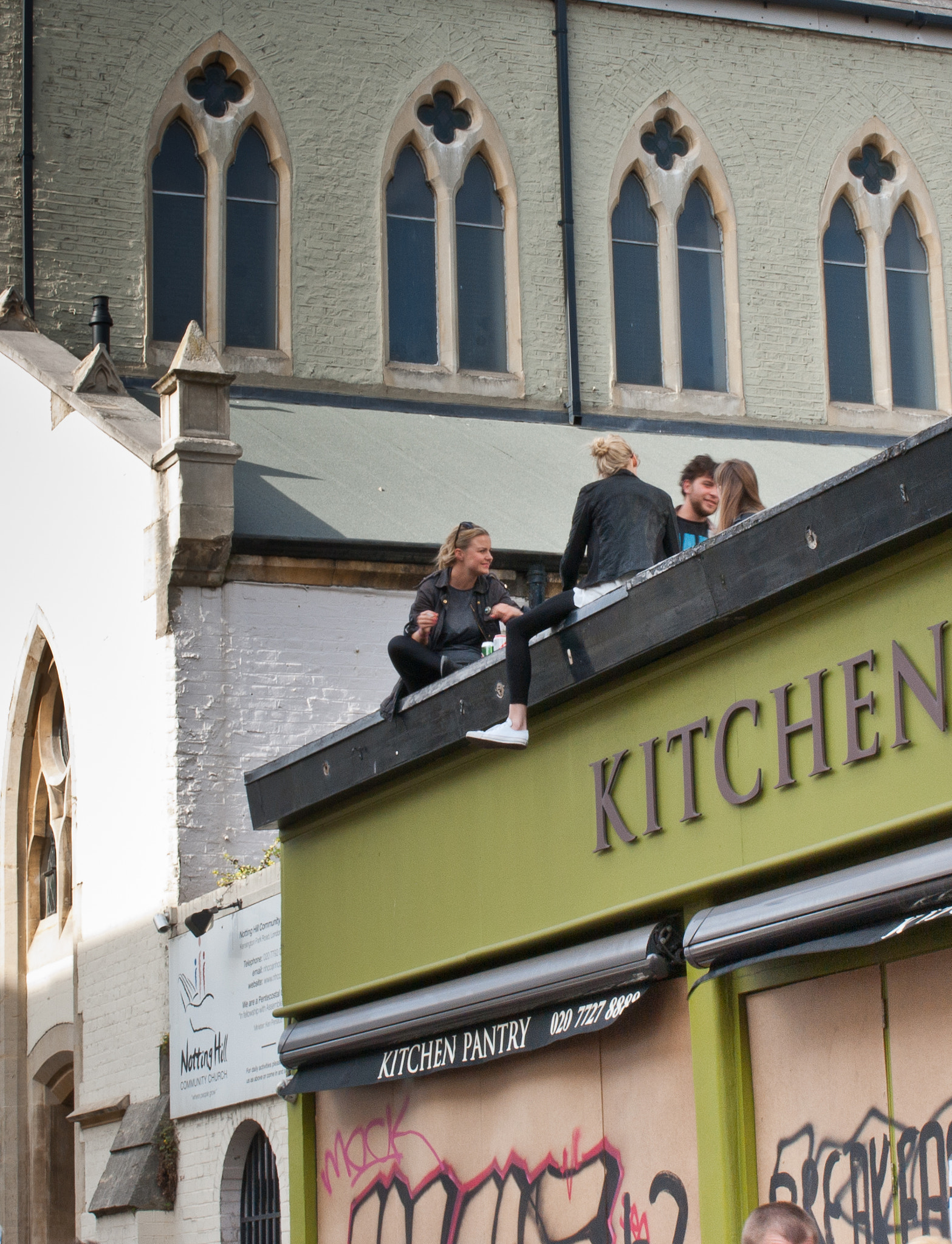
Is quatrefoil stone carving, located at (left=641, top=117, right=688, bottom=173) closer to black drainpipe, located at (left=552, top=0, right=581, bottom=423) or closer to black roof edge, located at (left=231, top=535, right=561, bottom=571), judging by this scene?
black drainpipe, located at (left=552, top=0, right=581, bottom=423)

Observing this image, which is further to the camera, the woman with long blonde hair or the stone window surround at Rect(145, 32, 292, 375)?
the stone window surround at Rect(145, 32, 292, 375)

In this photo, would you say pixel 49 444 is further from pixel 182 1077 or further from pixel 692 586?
pixel 692 586

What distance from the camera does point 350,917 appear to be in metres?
11.9

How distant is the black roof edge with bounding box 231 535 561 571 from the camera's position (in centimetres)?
1612

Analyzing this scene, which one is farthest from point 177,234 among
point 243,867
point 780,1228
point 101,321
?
point 780,1228

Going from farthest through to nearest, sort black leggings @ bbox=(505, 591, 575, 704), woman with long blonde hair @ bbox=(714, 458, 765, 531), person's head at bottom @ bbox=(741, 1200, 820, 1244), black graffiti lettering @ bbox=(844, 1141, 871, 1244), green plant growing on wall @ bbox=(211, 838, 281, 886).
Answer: green plant growing on wall @ bbox=(211, 838, 281, 886)
black leggings @ bbox=(505, 591, 575, 704)
woman with long blonde hair @ bbox=(714, 458, 765, 531)
black graffiti lettering @ bbox=(844, 1141, 871, 1244)
person's head at bottom @ bbox=(741, 1200, 820, 1244)

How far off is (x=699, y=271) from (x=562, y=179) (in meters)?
1.90

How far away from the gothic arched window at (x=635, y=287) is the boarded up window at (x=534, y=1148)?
1161 centimetres

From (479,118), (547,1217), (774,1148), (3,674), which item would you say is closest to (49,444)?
(3,674)

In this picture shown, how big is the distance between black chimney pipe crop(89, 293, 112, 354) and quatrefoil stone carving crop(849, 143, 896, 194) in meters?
9.18

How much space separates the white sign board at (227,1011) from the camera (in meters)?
13.2

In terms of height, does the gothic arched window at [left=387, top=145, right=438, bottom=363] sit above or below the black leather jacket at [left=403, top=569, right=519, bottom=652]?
above

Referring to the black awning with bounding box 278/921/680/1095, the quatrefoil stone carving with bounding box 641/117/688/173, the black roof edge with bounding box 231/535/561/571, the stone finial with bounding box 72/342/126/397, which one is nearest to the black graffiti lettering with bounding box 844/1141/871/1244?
the black awning with bounding box 278/921/680/1095

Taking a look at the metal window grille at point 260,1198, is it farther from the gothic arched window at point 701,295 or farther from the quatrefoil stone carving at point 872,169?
the quatrefoil stone carving at point 872,169
